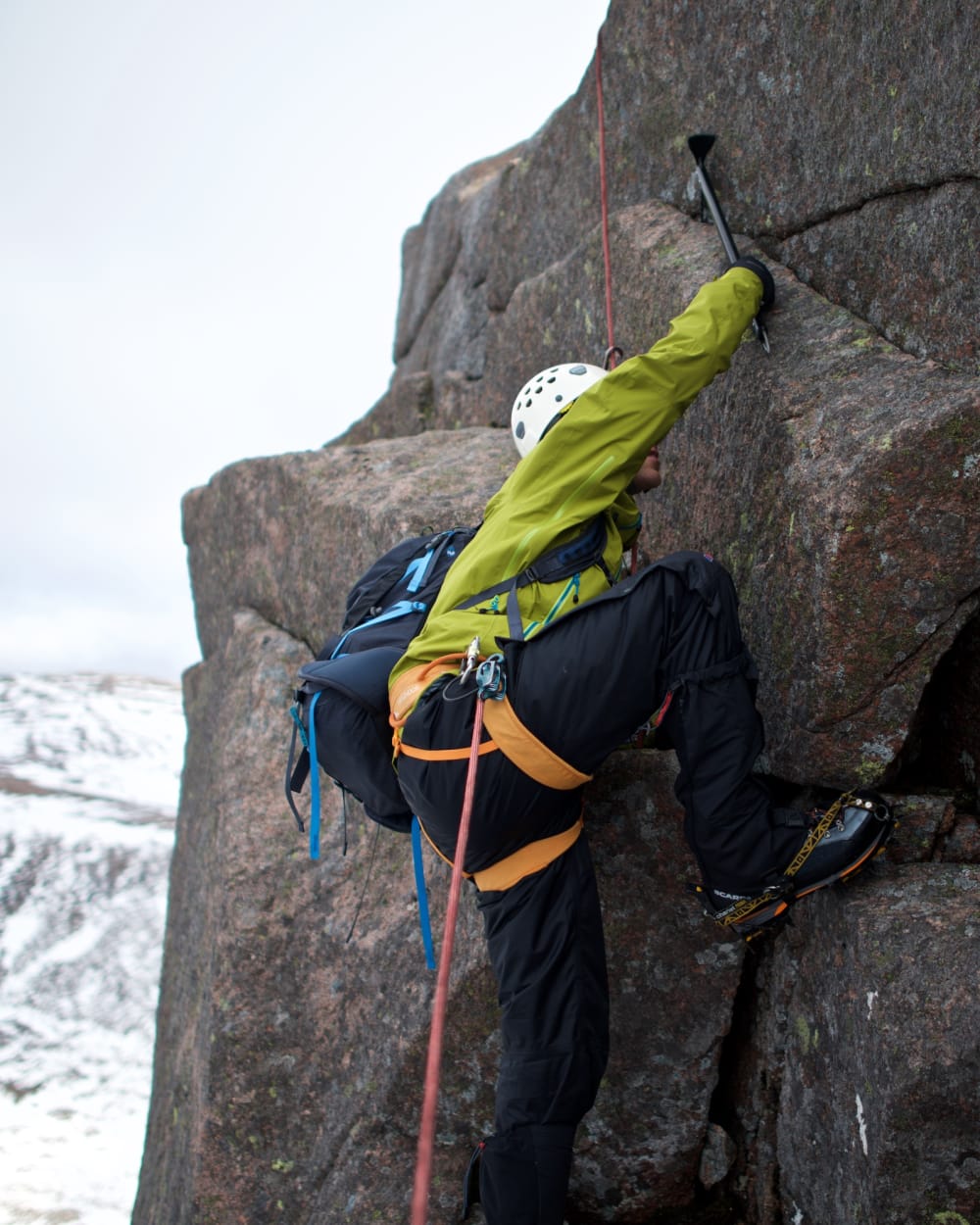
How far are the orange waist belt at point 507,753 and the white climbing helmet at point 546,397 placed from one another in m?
1.57

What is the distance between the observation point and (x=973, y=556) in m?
4.09

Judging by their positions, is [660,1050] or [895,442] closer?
[895,442]

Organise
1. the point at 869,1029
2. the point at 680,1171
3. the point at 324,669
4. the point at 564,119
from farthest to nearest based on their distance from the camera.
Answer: the point at 564,119 → the point at 680,1171 → the point at 324,669 → the point at 869,1029

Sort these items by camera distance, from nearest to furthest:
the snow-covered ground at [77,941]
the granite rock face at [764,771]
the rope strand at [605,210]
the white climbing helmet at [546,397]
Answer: the granite rock face at [764,771], the white climbing helmet at [546,397], the rope strand at [605,210], the snow-covered ground at [77,941]

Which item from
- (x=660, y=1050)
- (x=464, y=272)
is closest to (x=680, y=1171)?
(x=660, y=1050)

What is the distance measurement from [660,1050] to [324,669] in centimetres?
244

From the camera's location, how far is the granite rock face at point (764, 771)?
4.12 metres

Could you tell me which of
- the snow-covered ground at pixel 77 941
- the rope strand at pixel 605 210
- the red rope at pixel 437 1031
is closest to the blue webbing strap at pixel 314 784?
the red rope at pixel 437 1031

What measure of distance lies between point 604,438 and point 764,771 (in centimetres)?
178

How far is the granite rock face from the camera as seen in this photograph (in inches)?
162

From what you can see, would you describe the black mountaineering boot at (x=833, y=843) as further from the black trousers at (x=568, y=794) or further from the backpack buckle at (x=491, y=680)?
the backpack buckle at (x=491, y=680)

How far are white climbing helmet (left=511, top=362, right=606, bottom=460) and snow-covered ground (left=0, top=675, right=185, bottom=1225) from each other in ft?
48.6

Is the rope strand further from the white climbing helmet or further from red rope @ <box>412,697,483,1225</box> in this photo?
red rope @ <box>412,697,483,1225</box>

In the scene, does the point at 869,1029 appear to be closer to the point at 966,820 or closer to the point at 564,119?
the point at 966,820
